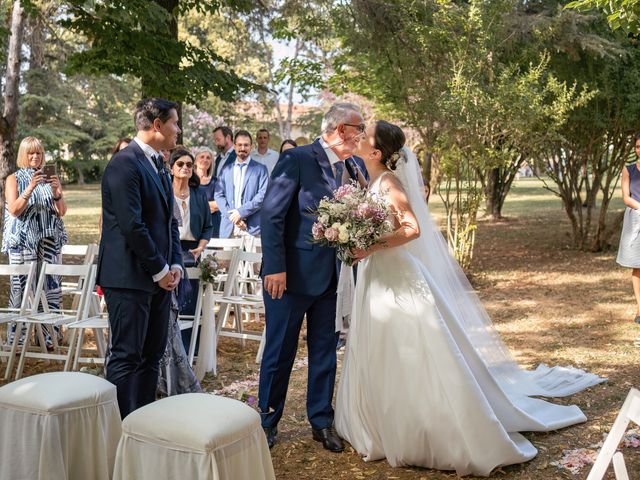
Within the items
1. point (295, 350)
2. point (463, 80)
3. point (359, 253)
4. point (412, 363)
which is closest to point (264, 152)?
point (463, 80)

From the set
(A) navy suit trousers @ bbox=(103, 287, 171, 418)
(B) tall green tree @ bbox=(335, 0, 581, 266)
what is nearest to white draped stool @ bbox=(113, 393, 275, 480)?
(A) navy suit trousers @ bbox=(103, 287, 171, 418)

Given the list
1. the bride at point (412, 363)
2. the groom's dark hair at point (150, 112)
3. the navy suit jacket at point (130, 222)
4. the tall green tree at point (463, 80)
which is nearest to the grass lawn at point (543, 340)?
the bride at point (412, 363)

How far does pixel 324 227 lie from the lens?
4.81 m

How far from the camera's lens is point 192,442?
139 inches

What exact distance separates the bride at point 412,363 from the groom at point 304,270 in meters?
0.14

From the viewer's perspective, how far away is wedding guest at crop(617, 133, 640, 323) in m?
9.00

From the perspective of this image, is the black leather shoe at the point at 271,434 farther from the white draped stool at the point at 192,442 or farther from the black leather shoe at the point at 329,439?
the white draped stool at the point at 192,442

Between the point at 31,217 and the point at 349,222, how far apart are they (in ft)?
14.7

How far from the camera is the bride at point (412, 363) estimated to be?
4.82 m

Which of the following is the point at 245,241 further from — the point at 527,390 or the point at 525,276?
the point at 525,276

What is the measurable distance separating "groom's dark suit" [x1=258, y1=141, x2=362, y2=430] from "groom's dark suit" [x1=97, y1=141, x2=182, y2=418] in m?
0.74

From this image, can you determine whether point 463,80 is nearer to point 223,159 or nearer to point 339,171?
point 223,159

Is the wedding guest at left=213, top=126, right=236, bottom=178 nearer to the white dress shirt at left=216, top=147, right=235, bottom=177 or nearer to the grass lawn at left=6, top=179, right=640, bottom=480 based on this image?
the white dress shirt at left=216, top=147, right=235, bottom=177

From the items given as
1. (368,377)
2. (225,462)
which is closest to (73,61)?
(368,377)
